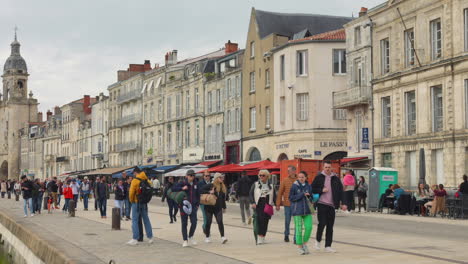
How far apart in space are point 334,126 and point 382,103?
27.0 feet

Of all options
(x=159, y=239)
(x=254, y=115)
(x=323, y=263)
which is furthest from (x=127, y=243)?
(x=254, y=115)

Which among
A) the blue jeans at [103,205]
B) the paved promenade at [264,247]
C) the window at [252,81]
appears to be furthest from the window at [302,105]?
the paved promenade at [264,247]

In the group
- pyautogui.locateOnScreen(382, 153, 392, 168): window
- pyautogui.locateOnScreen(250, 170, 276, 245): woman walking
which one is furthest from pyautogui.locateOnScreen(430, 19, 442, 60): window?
pyautogui.locateOnScreen(250, 170, 276, 245): woman walking

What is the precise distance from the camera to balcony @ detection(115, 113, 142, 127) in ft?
266

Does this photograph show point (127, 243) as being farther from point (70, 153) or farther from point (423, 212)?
point (70, 153)

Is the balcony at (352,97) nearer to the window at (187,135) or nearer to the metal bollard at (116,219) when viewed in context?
the metal bollard at (116,219)

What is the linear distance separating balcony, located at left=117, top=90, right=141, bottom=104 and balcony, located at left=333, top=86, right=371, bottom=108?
129 ft

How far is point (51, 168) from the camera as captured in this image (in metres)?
120

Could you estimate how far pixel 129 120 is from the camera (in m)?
83.3

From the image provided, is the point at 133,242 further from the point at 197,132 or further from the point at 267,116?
the point at 197,132

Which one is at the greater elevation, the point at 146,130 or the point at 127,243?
the point at 146,130

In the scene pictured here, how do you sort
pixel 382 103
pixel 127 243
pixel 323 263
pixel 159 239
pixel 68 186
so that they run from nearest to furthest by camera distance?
pixel 323 263, pixel 127 243, pixel 159 239, pixel 68 186, pixel 382 103

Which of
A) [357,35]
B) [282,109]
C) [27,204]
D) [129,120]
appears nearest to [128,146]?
[129,120]

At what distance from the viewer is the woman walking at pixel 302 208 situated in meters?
13.9
